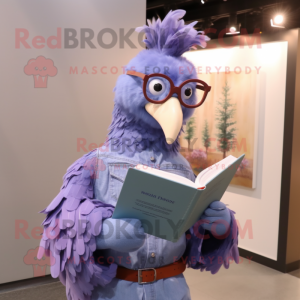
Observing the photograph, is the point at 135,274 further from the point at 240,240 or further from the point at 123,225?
the point at 240,240

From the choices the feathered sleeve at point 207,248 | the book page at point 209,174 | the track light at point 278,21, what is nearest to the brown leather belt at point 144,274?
the feathered sleeve at point 207,248

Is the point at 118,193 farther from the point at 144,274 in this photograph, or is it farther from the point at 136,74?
the point at 136,74

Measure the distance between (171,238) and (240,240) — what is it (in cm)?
245

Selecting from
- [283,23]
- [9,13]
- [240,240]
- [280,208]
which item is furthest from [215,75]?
[9,13]

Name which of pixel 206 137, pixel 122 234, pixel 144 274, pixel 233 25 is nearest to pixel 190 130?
pixel 206 137

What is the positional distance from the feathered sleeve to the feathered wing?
0.33 metres

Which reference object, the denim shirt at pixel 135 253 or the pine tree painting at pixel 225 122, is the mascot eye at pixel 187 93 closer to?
the denim shirt at pixel 135 253

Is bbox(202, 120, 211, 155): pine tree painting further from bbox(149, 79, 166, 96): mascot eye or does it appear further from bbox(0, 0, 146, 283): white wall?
bbox(149, 79, 166, 96): mascot eye

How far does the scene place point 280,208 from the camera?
2986 mm

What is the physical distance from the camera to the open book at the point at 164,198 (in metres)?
0.97

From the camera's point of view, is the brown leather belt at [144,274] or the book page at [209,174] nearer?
the book page at [209,174]

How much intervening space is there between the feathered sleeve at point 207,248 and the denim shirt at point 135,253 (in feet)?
0.27

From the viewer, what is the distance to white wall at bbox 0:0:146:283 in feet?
7.68

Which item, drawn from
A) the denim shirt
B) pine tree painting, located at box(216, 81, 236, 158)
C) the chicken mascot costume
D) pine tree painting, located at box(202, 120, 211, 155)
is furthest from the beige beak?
pine tree painting, located at box(202, 120, 211, 155)
